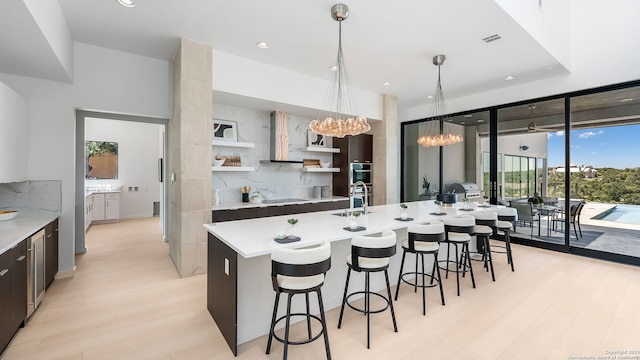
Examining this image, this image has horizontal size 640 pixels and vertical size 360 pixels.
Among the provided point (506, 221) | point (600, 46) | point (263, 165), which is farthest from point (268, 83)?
point (600, 46)

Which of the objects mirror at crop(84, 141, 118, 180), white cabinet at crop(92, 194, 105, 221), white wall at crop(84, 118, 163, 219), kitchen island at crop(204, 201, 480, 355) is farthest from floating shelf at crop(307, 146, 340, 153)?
mirror at crop(84, 141, 118, 180)

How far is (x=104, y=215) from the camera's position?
6973 mm

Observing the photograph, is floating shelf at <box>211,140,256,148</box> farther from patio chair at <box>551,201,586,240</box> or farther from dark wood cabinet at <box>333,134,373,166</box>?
patio chair at <box>551,201,586,240</box>

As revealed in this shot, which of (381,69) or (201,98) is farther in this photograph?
(381,69)

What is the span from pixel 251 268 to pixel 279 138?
3313 millimetres

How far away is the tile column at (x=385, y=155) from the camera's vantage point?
19.7ft

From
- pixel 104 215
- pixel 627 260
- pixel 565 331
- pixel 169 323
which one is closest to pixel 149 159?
pixel 104 215

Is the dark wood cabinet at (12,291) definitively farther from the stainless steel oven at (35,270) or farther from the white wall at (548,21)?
the white wall at (548,21)

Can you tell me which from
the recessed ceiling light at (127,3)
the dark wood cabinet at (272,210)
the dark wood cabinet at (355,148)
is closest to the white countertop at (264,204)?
the dark wood cabinet at (272,210)

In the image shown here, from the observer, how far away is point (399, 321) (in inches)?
102

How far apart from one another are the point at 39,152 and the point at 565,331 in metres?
6.00

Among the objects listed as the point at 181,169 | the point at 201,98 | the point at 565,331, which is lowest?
the point at 565,331

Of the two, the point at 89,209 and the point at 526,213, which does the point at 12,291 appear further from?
the point at 526,213

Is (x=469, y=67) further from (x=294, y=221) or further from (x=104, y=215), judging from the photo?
(x=104, y=215)
